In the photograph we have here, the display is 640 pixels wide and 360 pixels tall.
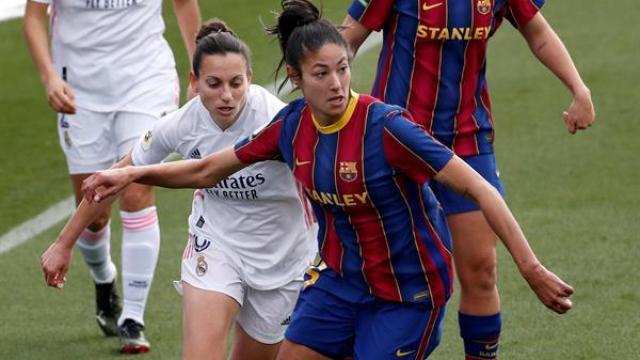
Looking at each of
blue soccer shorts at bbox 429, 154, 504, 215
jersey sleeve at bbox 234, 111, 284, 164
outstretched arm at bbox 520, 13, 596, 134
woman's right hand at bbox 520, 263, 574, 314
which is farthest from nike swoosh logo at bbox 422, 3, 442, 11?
woman's right hand at bbox 520, 263, 574, 314

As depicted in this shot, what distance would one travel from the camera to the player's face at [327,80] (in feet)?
18.4

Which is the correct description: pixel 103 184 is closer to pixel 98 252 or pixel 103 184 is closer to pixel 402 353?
pixel 402 353

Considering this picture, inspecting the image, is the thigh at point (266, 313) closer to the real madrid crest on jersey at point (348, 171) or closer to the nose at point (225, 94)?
the nose at point (225, 94)

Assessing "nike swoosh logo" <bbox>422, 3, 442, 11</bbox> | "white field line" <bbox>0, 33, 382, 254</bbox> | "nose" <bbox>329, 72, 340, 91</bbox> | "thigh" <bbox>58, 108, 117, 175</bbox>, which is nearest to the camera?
"nose" <bbox>329, 72, 340, 91</bbox>

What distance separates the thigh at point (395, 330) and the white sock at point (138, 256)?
7.90 feet

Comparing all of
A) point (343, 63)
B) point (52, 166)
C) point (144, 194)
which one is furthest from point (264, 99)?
point (52, 166)

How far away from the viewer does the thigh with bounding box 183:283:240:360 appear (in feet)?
20.6

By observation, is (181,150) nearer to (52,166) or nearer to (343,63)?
(343,63)

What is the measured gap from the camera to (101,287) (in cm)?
852

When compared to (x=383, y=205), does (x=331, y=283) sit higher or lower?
lower

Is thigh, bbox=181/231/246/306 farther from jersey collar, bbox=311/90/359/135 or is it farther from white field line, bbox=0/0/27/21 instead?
white field line, bbox=0/0/27/21

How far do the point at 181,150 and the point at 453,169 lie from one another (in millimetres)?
1590

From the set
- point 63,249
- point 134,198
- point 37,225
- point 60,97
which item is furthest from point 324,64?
point 37,225

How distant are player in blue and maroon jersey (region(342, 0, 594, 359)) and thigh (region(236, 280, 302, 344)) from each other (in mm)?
750
